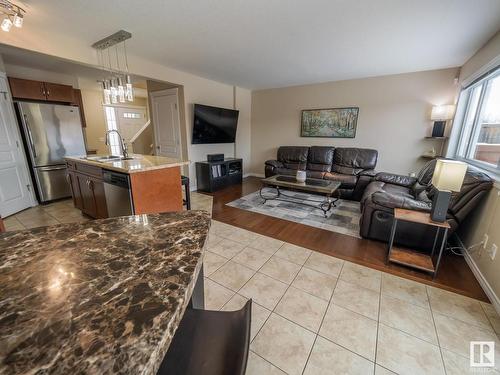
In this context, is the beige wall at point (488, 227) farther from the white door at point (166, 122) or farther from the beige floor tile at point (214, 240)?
the white door at point (166, 122)

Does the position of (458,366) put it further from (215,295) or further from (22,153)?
(22,153)

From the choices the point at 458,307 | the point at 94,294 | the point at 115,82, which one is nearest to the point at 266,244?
the point at 458,307

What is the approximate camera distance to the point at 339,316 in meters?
1.56

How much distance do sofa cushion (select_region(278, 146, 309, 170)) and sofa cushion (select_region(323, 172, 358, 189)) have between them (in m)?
0.78

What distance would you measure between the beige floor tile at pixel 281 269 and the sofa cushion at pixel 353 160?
9.73ft

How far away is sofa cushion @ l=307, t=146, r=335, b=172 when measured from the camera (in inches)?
187

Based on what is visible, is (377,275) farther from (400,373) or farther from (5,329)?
(5,329)

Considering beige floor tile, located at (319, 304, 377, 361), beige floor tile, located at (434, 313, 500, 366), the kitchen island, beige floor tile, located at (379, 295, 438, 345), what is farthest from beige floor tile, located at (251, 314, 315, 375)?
the kitchen island

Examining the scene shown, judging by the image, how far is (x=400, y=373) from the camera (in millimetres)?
1209

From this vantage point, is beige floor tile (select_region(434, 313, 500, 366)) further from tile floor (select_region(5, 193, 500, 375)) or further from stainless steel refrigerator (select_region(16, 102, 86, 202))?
stainless steel refrigerator (select_region(16, 102, 86, 202))

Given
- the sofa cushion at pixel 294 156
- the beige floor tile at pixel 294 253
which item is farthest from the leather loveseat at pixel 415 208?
the sofa cushion at pixel 294 156

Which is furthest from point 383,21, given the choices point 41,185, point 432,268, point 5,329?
point 41,185

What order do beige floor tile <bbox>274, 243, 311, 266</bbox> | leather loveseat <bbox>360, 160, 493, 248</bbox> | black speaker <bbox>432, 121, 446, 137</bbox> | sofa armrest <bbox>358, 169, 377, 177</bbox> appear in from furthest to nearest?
sofa armrest <bbox>358, 169, 377, 177</bbox>
black speaker <bbox>432, 121, 446, 137</bbox>
beige floor tile <bbox>274, 243, 311, 266</bbox>
leather loveseat <bbox>360, 160, 493, 248</bbox>

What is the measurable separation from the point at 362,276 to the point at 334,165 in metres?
3.13
